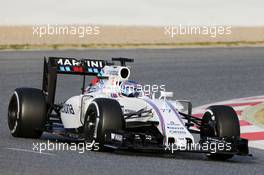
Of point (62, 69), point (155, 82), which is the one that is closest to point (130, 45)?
point (155, 82)

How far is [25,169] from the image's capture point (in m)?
10.1

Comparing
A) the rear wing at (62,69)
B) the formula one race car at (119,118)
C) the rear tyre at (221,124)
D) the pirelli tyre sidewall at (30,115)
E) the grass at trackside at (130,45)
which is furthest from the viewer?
the grass at trackside at (130,45)

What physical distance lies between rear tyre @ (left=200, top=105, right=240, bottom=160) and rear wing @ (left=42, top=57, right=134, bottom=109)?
1760 mm

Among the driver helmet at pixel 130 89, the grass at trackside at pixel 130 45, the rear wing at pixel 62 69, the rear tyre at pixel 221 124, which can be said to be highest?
the grass at trackside at pixel 130 45

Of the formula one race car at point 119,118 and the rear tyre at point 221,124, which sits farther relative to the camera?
the rear tyre at point 221,124

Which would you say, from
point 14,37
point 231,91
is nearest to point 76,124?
point 231,91

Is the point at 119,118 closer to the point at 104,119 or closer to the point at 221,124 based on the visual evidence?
the point at 104,119

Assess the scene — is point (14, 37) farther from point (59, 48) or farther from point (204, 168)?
point (204, 168)

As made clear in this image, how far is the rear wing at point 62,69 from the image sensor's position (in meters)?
13.9

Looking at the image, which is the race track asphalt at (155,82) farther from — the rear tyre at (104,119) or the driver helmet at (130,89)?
the driver helmet at (130,89)

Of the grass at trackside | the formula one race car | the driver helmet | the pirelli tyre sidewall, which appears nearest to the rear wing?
the formula one race car

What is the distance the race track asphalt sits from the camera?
1066cm

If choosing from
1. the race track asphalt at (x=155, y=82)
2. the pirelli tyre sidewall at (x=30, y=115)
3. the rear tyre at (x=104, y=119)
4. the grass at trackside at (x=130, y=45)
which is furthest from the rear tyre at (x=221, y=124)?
the grass at trackside at (x=130, y=45)

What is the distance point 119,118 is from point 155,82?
9.48 m
